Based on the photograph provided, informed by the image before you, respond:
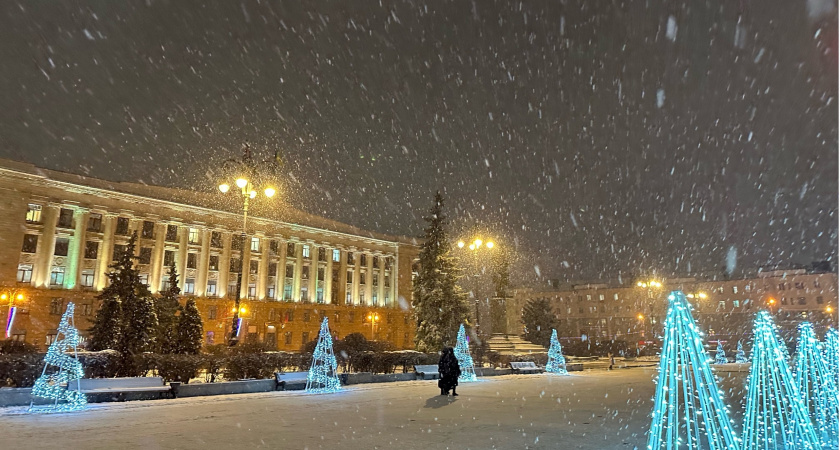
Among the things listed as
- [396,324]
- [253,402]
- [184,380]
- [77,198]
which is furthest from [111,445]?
[396,324]

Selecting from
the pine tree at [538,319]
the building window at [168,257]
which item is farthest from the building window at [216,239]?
the pine tree at [538,319]

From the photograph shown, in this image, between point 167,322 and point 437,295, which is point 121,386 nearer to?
point 167,322

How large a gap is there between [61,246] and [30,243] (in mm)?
2158

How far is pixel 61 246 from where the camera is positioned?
143 feet

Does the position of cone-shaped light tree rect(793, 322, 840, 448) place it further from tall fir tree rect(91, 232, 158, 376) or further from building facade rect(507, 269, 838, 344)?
building facade rect(507, 269, 838, 344)

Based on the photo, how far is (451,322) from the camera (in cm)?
3634

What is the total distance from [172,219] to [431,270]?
27620 mm

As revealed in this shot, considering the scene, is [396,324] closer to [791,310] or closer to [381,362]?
[381,362]

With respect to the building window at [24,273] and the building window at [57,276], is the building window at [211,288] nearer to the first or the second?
the building window at [57,276]

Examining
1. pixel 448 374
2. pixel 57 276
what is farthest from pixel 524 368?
pixel 57 276

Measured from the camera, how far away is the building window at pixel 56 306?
41344mm

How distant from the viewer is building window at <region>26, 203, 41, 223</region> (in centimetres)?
4204

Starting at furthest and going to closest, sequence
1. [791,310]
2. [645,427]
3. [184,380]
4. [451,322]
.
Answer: [791,310] < [451,322] < [184,380] < [645,427]

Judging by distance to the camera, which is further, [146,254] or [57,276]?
[146,254]
